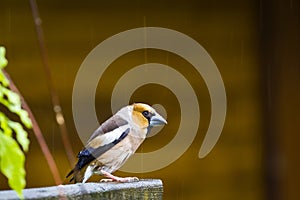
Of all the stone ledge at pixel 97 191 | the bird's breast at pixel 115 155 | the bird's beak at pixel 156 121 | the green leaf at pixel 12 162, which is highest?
the green leaf at pixel 12 162

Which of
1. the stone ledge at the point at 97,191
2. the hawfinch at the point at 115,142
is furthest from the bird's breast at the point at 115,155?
the stone ledge at the point at 97,191

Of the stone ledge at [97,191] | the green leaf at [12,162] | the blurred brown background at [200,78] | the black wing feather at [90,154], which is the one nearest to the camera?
the green leaf at [12,162]

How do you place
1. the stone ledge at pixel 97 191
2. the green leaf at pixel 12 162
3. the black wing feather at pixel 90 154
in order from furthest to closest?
the black wing feather at pixel 90 154
the stone ledge at pixel 97 191
the green leaf at pixel 12 162

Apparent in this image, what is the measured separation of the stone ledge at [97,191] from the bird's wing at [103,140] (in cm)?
39

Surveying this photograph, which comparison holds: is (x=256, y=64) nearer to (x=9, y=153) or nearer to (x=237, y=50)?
(x=237, y=50)

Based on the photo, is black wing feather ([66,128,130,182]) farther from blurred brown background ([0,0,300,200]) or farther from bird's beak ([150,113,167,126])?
blurred brown background ([0,0,300,200])

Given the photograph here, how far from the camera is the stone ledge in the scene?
1.40m

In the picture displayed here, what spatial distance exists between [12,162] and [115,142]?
1.00 metres

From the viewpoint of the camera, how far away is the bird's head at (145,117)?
6.59 feet

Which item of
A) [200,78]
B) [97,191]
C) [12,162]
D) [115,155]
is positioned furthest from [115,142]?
[200,78]

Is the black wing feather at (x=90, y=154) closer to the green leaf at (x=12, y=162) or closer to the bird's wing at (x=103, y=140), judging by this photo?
the bird's wing at (x=103, y=140)

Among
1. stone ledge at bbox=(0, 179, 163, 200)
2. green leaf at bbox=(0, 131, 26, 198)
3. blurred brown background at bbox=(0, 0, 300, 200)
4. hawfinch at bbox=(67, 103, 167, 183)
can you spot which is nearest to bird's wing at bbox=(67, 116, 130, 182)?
hawfinch at bbox=(67, 103, 167, 183)

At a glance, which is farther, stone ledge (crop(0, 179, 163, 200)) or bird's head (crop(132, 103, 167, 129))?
bird's head (crop(132, 103, 167, 129))

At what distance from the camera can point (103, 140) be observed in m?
2.04
